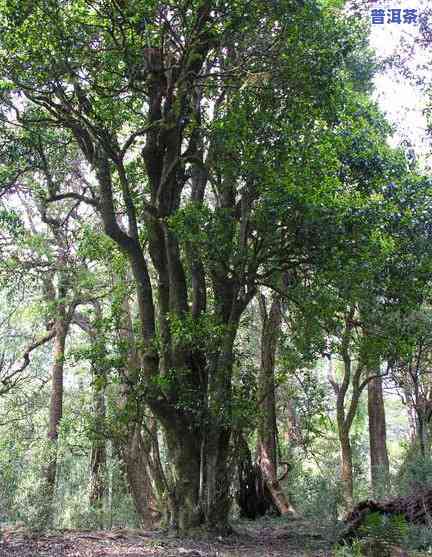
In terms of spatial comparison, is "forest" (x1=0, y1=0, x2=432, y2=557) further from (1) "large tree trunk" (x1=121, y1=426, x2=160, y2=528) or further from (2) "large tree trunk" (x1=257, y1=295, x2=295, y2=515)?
(2) "large tree trunk" (x1=257, y1=295, x2=295, y2=515)

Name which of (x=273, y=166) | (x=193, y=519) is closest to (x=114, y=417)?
(x=193, y=519)

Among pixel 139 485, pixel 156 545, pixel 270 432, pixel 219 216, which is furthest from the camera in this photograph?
pixel 270 432

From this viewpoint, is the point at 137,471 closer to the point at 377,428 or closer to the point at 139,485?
the point at 139,485

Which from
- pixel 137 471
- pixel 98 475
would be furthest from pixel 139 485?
pixel 98 475

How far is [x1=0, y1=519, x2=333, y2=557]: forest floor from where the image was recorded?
6.09 m

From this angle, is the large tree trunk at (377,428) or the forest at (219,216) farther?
the large tree trunk at (377,428)

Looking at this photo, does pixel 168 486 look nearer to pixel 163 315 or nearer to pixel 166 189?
pixel 163 315

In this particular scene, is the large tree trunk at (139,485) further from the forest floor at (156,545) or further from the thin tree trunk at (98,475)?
the forest floor at (156,545)

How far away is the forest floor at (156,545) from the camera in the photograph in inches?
240

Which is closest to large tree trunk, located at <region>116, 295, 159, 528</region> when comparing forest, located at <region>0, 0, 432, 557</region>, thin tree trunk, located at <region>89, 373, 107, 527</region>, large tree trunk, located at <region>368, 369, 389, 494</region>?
forest, located at <region>0, 0, 432, 557</region>

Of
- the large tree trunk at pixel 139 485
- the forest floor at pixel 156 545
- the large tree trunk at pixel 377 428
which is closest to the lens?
the forest floor at pixel 156 545

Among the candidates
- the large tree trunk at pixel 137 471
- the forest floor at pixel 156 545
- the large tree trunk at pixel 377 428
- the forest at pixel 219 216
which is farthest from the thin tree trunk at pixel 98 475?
the large tree trunk at pixel 377 428

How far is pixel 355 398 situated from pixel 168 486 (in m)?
5.42

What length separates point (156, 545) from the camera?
693cm
